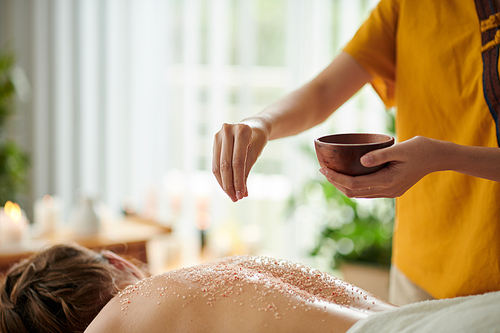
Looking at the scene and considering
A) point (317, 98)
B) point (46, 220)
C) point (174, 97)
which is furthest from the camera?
point (174, 97)

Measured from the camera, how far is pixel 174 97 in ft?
11.2

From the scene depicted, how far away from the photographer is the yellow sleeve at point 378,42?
1.17m

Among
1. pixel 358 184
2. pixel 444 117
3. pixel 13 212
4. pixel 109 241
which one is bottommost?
pixel 109 241

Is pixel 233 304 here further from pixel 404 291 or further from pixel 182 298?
pixel 404 291

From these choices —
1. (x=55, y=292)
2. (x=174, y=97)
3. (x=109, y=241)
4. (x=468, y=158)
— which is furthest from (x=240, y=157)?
(x=174, y=97)

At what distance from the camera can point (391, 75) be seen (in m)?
1.26

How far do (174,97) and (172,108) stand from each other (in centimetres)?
9

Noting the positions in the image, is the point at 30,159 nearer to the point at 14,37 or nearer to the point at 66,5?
the point at 14,37

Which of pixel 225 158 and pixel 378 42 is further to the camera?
pixel 378 42

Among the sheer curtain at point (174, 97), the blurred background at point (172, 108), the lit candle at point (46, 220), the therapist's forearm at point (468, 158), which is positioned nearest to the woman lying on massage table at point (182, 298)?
the therapist's forearm at point (468, 158)

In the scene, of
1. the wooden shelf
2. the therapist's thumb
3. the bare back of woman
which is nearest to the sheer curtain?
the wooden shelf

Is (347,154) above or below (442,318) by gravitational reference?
above

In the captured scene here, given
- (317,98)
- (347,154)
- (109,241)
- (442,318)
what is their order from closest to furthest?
(442,318) → (347,154) → (317,98) → (109,241)

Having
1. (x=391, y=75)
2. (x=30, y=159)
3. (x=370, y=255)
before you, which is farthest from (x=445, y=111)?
(x=30, y=159)
